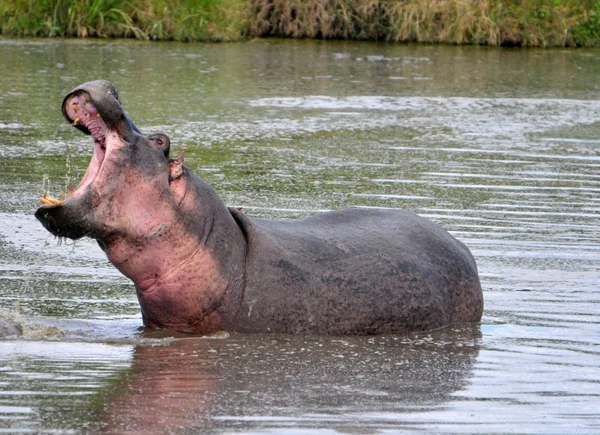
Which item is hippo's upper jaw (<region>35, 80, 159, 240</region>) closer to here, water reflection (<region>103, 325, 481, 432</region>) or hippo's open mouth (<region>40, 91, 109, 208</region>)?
hippo's open mouth (<region>40, 91, 109, 208</region>)

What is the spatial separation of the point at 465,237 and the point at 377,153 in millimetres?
3757

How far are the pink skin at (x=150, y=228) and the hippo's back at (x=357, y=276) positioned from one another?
23 centimetres

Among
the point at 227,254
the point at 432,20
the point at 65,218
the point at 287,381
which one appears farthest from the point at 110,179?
the point at 432,20

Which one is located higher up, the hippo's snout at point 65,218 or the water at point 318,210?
the hippo's snout at point 65,218

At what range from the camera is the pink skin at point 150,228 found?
5199mm

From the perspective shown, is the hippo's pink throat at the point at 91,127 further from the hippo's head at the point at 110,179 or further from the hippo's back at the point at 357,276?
the hippo's back at the point at 357,276

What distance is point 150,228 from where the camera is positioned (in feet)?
17.4

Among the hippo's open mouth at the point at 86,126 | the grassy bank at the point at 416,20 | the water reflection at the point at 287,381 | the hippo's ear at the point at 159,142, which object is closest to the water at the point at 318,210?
the water reflection at the point at 287,381

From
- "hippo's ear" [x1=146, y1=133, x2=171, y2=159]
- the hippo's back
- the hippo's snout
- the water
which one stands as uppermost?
"hippo's ear" [x1=146, y1=133, x2=171, y2=159]

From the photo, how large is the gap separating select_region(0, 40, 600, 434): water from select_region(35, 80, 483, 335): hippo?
0.44 ft

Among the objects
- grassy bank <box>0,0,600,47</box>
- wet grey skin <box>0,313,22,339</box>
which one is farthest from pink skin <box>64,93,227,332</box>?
grassy bank <box>0,0,600,47</box>

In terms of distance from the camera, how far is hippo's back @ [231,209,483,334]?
5598mm

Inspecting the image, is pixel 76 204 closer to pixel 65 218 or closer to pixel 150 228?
Answer: pixel 65 218

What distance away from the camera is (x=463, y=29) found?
2484cm
